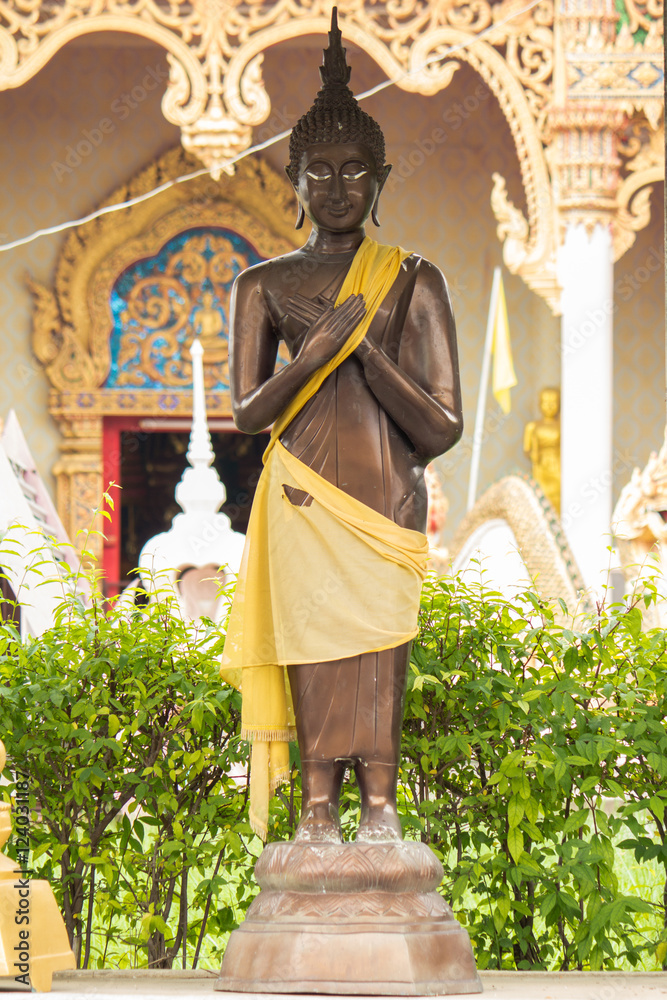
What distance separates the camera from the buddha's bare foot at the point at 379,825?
2.00 meters

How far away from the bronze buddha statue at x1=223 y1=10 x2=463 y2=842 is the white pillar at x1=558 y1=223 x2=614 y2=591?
4.23 meters

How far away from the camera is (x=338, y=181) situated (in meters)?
2.17

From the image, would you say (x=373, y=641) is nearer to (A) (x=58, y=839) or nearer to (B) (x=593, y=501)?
(A) (x=58, y=839)

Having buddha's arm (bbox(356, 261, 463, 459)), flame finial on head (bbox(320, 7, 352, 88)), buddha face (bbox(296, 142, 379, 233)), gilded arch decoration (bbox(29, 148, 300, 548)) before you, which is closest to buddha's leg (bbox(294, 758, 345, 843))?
buddha's arm (bbox(356, 261, 463, 459))

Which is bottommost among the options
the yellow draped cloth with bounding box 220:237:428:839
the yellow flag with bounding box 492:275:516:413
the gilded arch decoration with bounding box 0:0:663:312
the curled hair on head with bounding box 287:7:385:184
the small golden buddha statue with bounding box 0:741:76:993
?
the small golden buddha statue with bounding box 0:741:76:993

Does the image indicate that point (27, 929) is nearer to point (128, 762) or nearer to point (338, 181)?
point (128, 762)

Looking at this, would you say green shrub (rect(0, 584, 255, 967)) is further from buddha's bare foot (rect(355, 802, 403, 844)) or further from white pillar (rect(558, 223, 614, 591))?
white pillar (rect(558, 223, 614, 591))

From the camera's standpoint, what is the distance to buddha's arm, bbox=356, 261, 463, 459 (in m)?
2.09

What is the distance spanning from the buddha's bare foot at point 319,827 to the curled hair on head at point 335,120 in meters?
1.09

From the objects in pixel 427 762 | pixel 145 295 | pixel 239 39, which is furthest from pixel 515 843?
pixel 145 295

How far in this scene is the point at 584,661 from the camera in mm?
2453

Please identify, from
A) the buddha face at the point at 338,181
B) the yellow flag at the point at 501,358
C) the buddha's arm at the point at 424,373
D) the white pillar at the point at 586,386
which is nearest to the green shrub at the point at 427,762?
the buddha's arm at the point at 424,373

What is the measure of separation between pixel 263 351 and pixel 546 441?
18.9 ft

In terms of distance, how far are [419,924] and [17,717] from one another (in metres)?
0.93
